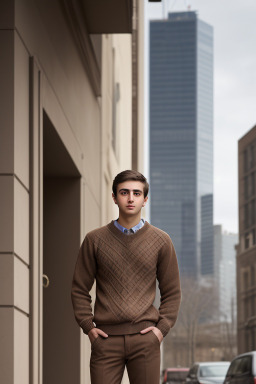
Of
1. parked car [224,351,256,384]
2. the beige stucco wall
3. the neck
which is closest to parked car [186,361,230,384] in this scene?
parked car [224,351,256,384]

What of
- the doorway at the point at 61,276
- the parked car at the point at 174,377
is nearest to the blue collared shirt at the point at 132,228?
the doorway at the point at 61,276

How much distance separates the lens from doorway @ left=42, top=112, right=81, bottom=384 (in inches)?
382

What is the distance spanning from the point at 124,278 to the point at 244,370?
1233 centimetres

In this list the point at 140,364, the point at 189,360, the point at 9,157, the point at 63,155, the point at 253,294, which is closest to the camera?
the point at 140,364

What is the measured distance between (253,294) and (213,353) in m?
18.2

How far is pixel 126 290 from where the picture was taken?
14.7 feet

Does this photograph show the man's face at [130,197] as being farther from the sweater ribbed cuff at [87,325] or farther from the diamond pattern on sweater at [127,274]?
the sweater ribbed cuff at [87,325]

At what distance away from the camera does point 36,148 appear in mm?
6195

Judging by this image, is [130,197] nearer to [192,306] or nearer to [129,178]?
[129,178]

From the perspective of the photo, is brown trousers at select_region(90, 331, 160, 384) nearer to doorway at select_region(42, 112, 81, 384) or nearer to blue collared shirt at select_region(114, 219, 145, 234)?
blue collared shirt at select_region(114, 219, 145, 234)

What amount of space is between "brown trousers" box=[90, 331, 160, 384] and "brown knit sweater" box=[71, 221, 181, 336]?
0.05m

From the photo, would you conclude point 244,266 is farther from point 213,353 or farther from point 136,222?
point 136,222

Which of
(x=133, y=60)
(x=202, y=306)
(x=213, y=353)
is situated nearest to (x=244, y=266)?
(x=202, y=306)

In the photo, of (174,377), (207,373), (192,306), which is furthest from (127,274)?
(192,306)
